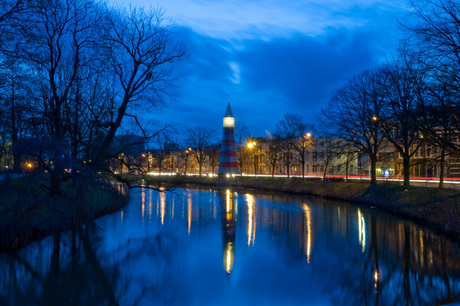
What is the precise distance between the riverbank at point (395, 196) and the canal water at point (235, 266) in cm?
89

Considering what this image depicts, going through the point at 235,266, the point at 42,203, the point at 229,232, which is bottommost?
the point at 235,266

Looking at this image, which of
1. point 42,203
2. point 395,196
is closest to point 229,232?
point 42,203

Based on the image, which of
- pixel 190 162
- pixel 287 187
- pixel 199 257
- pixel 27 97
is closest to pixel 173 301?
pixel 199 257

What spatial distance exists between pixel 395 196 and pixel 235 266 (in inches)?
666

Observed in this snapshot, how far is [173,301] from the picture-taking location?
9562mm

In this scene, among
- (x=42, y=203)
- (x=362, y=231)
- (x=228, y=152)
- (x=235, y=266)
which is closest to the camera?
(x=42, y=203)

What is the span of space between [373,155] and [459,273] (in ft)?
66.5

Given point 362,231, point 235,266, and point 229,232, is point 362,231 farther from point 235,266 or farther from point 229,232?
point 235,266

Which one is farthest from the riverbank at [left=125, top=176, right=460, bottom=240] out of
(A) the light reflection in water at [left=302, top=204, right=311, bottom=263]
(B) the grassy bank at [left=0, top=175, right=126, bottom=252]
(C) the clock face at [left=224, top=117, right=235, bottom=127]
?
(C) the clock face at [left=224, top=117, right=235, bottom=127]

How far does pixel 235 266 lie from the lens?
12594mm

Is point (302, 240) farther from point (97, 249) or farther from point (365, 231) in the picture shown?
point (97, 249)

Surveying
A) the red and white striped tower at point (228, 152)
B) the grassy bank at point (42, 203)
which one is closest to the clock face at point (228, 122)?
Answer: the red and white striped tower at point (228, 152)

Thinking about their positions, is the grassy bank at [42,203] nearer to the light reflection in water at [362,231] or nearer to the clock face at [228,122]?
the light reflection in water at [362,231]

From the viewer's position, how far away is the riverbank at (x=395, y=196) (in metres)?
17.4
